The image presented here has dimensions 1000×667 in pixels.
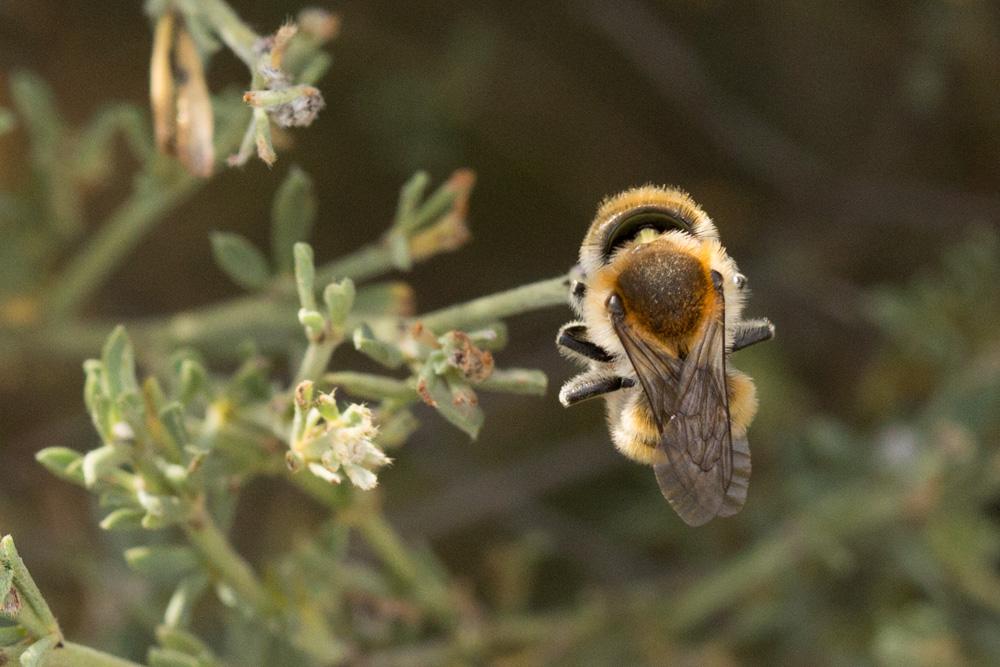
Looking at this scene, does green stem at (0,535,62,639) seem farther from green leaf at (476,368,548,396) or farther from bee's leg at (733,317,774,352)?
bee's leg at (733,317,774,352)

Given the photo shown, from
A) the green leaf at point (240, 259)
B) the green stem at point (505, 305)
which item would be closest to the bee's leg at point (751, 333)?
the green stem at point (505, 305)

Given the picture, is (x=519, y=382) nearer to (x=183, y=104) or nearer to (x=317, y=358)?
(x=317, y=358)

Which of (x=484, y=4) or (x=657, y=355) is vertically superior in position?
(x=484, y=4)

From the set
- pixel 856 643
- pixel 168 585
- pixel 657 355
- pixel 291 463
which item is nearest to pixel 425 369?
pixel 291 463

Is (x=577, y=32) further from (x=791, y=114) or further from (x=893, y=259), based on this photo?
(x=893, y=259)

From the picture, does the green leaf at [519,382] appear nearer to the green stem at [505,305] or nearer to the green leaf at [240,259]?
the green stem at [505,305]

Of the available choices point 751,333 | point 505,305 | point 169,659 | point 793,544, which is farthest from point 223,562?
point 793,544
